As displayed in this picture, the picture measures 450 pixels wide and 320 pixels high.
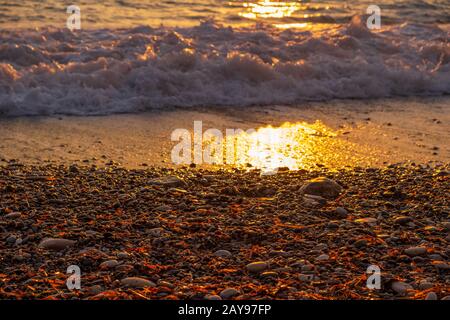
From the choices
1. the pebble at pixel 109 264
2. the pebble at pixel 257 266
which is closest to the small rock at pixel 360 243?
the pebble at pixel 257 266

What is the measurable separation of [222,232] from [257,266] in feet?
1.77

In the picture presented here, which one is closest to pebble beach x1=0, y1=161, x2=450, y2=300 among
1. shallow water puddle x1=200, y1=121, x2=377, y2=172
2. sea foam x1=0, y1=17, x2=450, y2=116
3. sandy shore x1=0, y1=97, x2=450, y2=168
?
shallow water puddle x1=200, y1=121, x2=377, y2=172

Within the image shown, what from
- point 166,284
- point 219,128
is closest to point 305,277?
point 166,284

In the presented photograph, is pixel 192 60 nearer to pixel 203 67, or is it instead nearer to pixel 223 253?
pixel 203 67

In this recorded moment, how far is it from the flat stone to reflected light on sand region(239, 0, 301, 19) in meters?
7.82

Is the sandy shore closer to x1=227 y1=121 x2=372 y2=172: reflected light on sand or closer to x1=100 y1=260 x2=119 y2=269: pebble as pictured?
x1=227 y1=121 x2=372 y2=172: reflected light on sand

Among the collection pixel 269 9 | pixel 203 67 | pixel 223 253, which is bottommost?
pixel 223 253

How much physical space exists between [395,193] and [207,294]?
7.10ft

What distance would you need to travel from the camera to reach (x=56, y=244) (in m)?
4.05

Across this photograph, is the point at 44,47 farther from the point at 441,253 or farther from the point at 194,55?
the point at 441,253

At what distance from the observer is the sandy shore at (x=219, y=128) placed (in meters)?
6.18

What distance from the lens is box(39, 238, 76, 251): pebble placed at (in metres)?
4.04

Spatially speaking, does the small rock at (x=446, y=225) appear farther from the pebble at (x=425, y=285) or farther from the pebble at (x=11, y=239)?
the pebble at (x=11, y=239)
